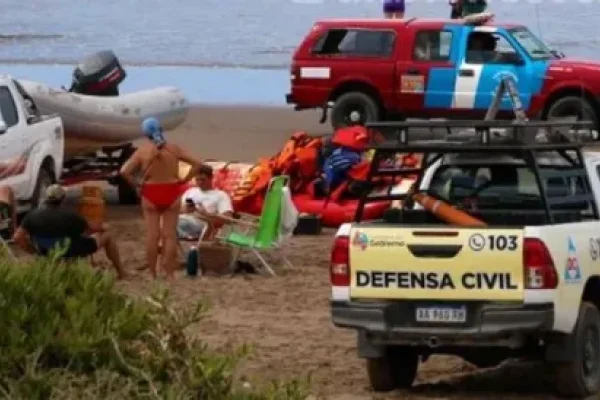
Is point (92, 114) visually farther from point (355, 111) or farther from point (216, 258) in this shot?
point (355, 111)

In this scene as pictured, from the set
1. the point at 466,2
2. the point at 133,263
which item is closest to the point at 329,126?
the point at 466,2

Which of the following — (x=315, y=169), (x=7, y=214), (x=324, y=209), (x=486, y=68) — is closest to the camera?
(x=7, y=214)

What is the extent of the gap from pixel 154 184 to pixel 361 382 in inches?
185

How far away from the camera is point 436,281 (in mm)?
11203

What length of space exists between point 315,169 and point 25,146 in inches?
118

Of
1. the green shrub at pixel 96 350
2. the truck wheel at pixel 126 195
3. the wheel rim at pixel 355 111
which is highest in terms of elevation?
the green shrub at pixel 96 350

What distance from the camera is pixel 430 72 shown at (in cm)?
2667

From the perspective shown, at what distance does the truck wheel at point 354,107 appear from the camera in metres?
27.0

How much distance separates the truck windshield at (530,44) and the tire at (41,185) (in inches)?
334

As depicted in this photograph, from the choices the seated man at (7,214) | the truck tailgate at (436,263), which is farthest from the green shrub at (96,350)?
the seated man at (7,214)

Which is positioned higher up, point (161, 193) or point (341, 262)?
point (341, 262)

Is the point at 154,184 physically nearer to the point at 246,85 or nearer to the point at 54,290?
the point at 54,290

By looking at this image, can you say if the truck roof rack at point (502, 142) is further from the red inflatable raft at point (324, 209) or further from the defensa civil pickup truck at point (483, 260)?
the red inflatable raft at point (324, 209)

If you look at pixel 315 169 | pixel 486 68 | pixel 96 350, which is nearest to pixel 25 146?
pixel 315 169
